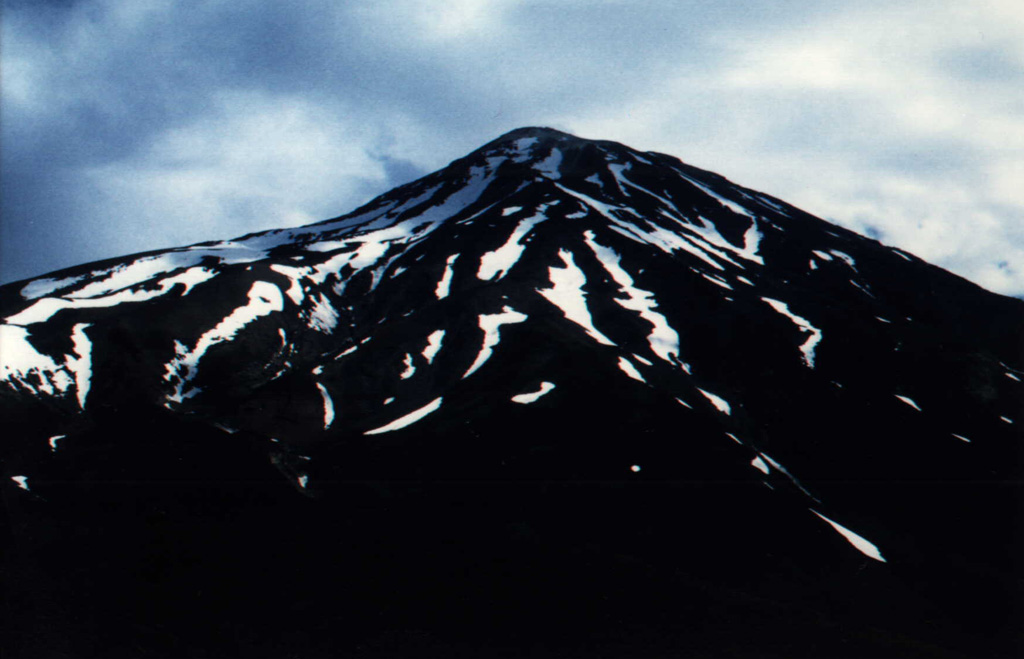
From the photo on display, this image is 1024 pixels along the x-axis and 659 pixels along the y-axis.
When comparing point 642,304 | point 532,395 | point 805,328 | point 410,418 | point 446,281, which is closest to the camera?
point 410,418

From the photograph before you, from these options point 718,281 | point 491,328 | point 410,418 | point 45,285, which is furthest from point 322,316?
point 718,281

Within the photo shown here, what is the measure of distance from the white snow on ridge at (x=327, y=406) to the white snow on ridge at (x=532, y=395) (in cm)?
1655

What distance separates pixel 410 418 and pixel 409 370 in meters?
11.8

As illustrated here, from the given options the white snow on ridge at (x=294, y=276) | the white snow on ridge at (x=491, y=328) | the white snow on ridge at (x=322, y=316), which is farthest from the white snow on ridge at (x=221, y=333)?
the white snow on ridge at (x=491, y=328)

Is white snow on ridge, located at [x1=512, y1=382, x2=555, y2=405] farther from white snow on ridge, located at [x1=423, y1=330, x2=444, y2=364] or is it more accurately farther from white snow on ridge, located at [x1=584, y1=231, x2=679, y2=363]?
white snow on ridge, located at [x1=584, y1=231, x2=679, y2=363]

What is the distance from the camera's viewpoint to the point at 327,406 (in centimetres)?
7388

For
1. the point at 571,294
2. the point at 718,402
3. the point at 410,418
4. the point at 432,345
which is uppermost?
the point at 571,294

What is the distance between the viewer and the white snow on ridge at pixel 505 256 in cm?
10175

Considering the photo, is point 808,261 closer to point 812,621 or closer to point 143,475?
point 812,621

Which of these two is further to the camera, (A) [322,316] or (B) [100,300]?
(A) [322,316]

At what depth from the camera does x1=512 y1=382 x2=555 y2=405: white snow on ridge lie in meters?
67.7

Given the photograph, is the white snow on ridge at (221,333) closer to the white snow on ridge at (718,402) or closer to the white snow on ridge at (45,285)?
the white snow on ridge at (45,285)

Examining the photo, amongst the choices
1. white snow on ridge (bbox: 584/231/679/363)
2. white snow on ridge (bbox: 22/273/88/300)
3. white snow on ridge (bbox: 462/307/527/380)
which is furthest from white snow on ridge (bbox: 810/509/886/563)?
white snow on ridge (bbox: 22/273/88/300)

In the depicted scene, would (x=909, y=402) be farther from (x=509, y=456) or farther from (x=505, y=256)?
(x=505, y=256)
